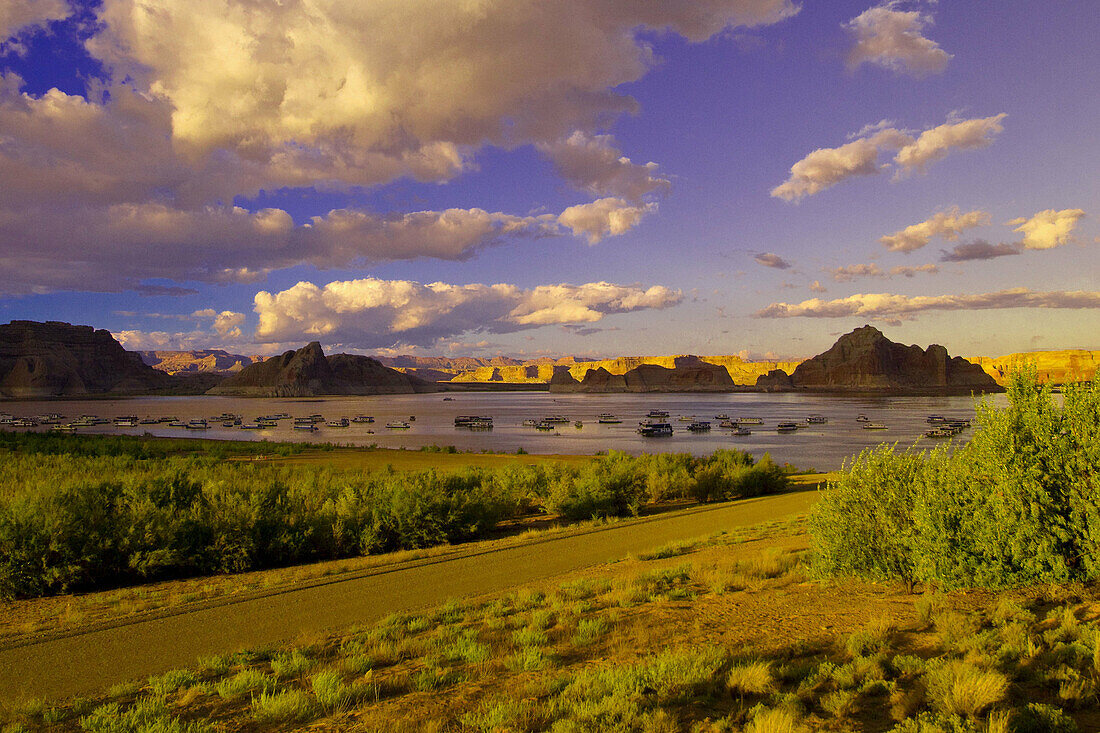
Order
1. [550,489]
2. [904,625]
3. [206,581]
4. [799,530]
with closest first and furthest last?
[904,625], [206,581], [799,530], [550,489]

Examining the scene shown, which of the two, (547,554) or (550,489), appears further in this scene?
(550,489)

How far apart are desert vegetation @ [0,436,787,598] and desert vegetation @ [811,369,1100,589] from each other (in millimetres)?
9337

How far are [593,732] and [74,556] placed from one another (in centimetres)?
1059

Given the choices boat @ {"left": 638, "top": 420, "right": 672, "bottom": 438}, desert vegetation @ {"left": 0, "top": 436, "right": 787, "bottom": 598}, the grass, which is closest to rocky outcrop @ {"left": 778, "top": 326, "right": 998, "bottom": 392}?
boat @ {"left": 638, "top": 420, "right": 672, "bottom": 438}

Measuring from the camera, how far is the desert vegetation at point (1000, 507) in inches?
254

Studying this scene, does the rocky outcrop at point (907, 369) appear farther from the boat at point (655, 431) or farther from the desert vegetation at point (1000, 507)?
the desert vegetation at point (1000, 507)

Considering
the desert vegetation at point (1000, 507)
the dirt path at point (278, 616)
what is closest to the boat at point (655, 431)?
the dirt path at point (278, 616)

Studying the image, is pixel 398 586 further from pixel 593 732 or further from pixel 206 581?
pixel 593 732

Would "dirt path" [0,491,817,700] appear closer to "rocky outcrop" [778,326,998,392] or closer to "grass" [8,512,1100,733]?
"grass" [8,512,1100,733]

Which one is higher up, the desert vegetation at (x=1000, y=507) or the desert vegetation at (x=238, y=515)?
the desert vegetation at (x=1000, y=507)

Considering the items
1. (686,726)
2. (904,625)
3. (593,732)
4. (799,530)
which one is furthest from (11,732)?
(799,530)

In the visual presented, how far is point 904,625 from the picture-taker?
6.12 metres

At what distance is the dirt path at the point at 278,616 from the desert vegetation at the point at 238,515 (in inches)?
98.3

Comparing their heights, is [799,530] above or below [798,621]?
below
